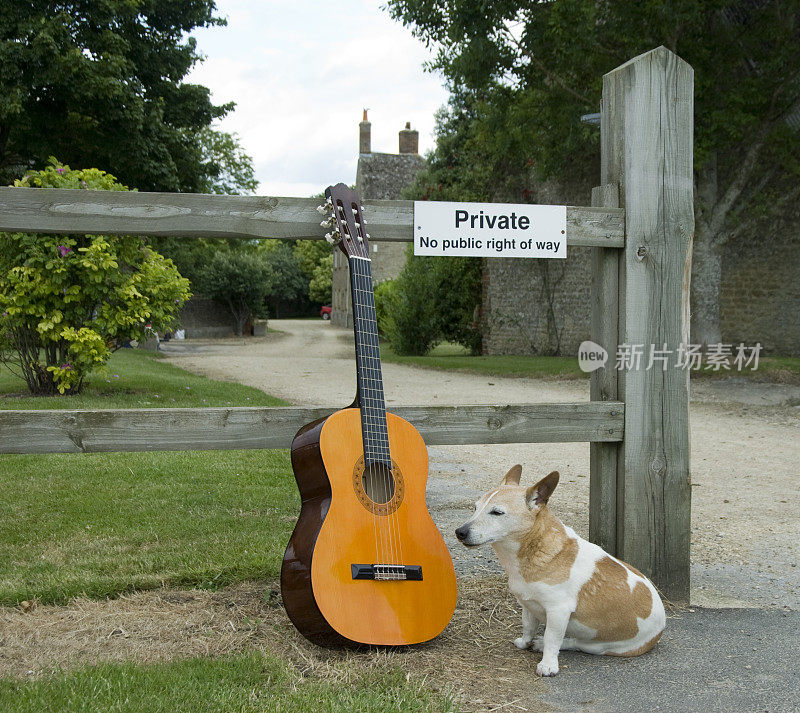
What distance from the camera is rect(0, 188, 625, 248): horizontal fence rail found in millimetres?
3078

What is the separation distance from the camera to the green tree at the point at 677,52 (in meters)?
12.1

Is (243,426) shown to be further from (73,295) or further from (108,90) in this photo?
(108,90)

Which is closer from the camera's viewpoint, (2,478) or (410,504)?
(410,504)

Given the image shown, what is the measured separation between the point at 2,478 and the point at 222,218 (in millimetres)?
4050

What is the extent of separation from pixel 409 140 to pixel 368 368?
4039 cm

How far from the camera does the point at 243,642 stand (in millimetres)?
2986

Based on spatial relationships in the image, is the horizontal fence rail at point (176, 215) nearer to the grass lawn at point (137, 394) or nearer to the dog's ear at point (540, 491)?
the dog's ear at point (540, 491)

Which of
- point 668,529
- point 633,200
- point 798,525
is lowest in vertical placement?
point 798,525

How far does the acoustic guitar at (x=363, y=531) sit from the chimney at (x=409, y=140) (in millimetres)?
39960

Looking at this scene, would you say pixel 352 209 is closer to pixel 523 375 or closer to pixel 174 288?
pixel 174 288

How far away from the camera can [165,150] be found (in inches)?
714

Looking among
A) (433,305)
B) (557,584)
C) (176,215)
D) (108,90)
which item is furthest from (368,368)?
(433,305)

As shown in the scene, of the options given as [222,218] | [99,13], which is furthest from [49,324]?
[99,13]

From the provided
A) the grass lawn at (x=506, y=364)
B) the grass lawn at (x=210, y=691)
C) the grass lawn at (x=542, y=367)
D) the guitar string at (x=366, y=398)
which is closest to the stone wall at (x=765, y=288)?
the grass lawn at (x=542, y=367)
